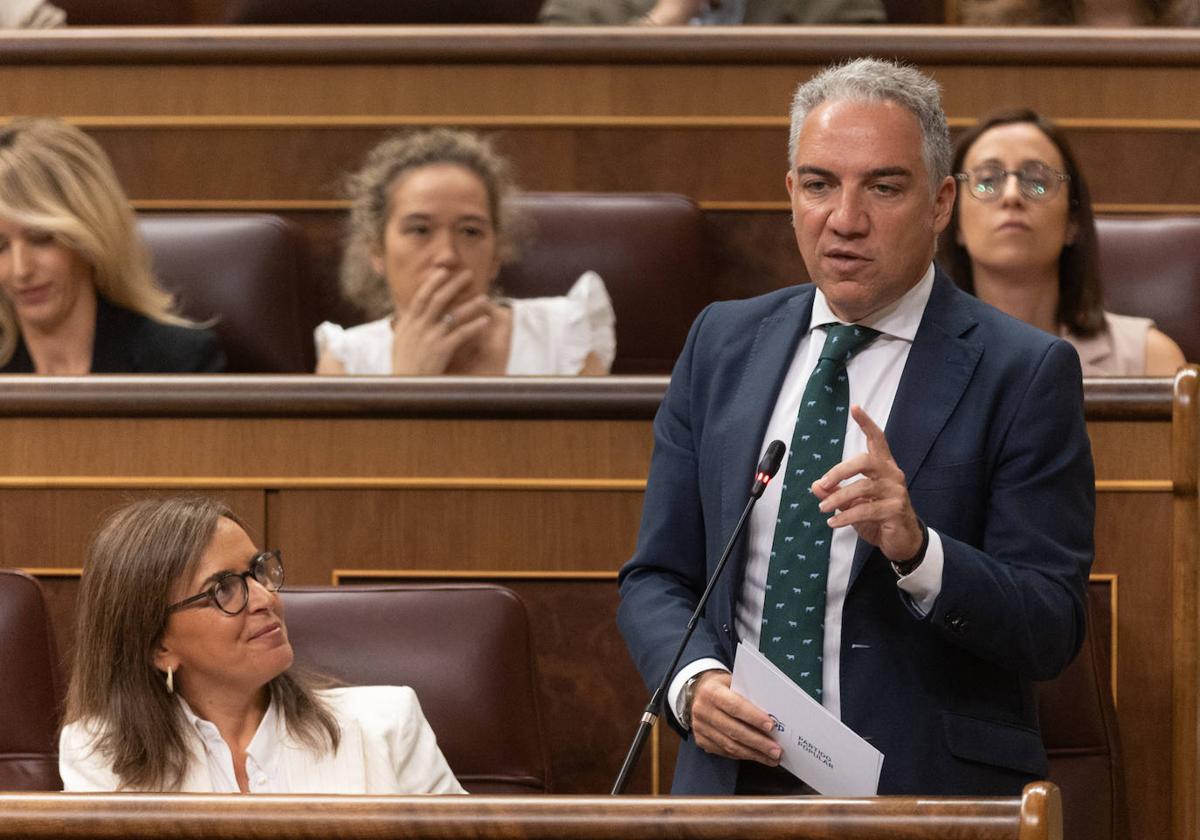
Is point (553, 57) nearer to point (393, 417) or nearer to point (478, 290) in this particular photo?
point (478, 290)

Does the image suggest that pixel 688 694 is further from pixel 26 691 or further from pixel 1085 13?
pixel 1085 13

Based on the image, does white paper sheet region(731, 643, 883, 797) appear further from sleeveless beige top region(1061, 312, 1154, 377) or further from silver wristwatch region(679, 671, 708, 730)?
sleeveless beige top region(1061, 312, 1154, 377)

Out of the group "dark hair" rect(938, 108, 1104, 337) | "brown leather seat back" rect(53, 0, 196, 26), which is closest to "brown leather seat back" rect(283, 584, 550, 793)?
"dark hair" rect(938, 108, 1104, 337)

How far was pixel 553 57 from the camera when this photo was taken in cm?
139

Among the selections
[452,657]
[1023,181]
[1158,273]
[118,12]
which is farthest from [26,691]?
[118,12]

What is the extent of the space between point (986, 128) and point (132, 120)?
698 millimetres

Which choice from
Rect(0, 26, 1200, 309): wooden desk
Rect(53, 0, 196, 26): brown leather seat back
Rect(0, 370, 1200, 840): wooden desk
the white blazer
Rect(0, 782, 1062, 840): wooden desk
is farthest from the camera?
Rect(53, 0, 196, 26): brown leather seat back

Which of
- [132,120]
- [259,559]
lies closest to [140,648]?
[259,559]

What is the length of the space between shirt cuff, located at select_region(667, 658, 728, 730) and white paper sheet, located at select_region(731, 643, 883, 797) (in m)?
0.03

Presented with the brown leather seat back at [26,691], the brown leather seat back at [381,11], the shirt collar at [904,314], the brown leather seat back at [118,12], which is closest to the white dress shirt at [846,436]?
the shirt collar at [904,314]

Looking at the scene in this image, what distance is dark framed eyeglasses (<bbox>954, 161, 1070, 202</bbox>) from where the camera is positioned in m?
1.14

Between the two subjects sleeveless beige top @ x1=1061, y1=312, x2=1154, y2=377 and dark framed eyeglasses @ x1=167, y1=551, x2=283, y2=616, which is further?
sleeveless beige top @ x1=1061, y1=312, x2=1154, y2=377

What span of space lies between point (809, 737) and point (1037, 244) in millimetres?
581

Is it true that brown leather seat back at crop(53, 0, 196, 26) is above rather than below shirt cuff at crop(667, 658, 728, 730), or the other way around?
above
